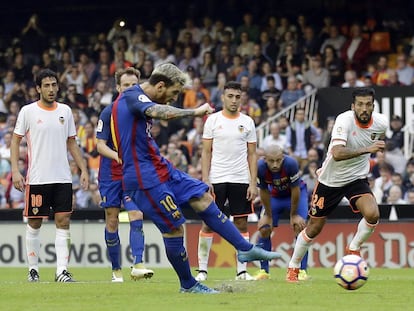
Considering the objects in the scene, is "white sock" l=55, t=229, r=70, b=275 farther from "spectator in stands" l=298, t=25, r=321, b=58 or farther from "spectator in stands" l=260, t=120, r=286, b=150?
"spectator in stands" l=298, t=25, r=321, b=58

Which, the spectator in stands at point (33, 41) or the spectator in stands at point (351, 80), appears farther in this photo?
the spectator in stands at point (33, 41)

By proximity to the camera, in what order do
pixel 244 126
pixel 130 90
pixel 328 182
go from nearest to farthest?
pixel 130 90 → pixel 328 182 → pixel 244 126

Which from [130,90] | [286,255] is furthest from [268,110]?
[130,90]

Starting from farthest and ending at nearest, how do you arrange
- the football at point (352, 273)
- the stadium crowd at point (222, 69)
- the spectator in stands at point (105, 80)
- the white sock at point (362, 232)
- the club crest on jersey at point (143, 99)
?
the spectator in stands at point (105, 80) < the stadium crowd at point (222, 69) < the white sock at point (362, 232) < the football at point (352, 273) < the club crest on jersey at point (143, 99)

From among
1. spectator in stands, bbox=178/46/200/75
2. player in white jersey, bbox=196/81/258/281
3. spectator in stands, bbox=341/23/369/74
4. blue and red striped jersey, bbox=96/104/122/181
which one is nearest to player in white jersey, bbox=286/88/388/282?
player in white jersey, bbox=196/81/258/281

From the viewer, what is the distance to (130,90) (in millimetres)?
10867

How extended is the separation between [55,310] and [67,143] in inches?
180

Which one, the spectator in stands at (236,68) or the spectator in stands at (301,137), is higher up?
the spectator in stands at (236,68)

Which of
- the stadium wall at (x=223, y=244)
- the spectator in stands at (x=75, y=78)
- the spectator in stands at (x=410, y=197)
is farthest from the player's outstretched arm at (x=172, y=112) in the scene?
the spectator in stands at (x=75, y=78)

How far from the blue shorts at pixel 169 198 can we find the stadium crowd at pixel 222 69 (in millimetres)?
10844

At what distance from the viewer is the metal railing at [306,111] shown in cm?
2416

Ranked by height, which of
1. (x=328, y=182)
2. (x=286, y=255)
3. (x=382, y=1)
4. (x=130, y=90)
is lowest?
(x=286, y=255)

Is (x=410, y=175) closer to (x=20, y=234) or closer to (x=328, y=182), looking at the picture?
(x=20, y=234)

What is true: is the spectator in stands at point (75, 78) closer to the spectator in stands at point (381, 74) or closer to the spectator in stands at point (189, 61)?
the spectator in stands at point (189, 61)
